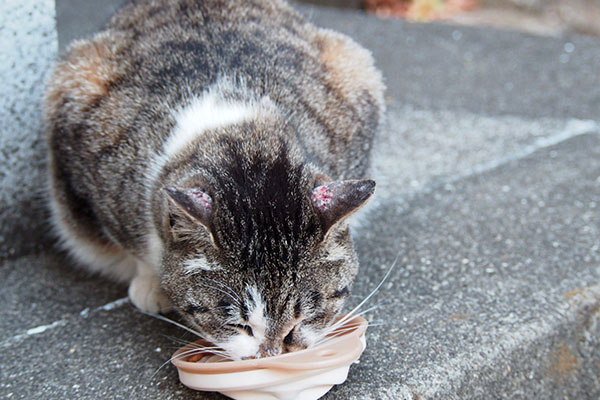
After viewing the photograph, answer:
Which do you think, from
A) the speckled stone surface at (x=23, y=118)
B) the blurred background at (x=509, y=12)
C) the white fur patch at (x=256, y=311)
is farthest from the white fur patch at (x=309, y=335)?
→ the blurred background at (x=509, y=12)

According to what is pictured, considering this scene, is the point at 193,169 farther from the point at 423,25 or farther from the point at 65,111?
the point at 423,25

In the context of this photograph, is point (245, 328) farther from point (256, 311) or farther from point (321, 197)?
point (321, 197)

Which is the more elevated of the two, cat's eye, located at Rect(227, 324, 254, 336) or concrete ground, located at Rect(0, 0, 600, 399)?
cat's eye, located at Rect(227, 324, 254, 336)

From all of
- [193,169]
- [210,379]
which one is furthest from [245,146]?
[210,379]

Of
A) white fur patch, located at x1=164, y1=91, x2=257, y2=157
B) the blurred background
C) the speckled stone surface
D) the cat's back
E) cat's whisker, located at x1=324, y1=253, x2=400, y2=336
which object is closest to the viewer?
cat's whisker, located at x1=324, y1=253, x2=400, y2=336

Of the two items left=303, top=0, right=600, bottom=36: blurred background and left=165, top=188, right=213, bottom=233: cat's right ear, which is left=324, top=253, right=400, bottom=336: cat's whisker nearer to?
left=165, top=188, right=213, bottom=233: cat's right ear

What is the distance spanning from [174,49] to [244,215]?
38.3 inches

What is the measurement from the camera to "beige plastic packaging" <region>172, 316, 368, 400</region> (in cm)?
175

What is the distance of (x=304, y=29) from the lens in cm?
293

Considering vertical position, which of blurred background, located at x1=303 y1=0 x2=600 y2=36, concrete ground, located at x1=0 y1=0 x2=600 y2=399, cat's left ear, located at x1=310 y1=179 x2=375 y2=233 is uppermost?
cat's left ear, located at x1=310 y1=179 x2=375 y2=233

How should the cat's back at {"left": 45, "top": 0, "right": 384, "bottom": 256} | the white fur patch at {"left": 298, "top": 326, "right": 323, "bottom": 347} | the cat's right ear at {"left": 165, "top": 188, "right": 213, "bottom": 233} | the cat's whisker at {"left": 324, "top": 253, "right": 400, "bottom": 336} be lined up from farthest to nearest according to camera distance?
1. the cat's back at {"left": 45, "top": 0, "right": 384, "bottom": 256}
2. the cat's whisker at {"left": 324, "top": 253, "right": 400, "bottom": 336}
3. the white fur patch at {"left": 298, "top": 326, "right": 323, "bottom": 347}
4. the cat's right ear at {"left": 165, "top": 188, "right": 213, "bottom": 233}

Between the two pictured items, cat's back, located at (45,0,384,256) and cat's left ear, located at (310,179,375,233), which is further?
cat's back, located at (45,0,384,256)

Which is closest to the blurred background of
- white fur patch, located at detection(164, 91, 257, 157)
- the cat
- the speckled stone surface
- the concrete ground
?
the concrete ground

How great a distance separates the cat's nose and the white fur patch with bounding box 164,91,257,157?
2.39ft
